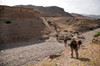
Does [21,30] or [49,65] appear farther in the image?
[21,30]

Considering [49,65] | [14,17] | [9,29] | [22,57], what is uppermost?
[14,17]

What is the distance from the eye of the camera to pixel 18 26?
71.0ft

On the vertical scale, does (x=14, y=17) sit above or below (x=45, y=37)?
above

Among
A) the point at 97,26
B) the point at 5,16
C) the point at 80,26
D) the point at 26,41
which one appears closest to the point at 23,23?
the point at 5,16

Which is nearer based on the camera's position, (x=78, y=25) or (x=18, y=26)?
(x=18, y=26)

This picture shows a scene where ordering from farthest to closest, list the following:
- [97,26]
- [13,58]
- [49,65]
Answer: [97,26] → [13,58] → [49,65]

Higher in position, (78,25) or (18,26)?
(18,26)

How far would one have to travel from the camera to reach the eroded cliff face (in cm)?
1867

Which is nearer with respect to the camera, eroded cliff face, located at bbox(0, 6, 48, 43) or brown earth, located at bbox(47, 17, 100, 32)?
eroded cliff face, located at bbox(0, 6, 48, 43)

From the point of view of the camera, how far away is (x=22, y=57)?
11.6 m

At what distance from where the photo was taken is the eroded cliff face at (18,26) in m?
18.7

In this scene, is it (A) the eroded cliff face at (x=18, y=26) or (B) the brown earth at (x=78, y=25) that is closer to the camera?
(A) the eroded cliff face at (x=18, y=26)

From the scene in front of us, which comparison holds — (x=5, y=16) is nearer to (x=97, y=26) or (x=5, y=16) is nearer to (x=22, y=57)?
(x=22, y=57)

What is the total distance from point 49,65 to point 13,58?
16.4 ft
